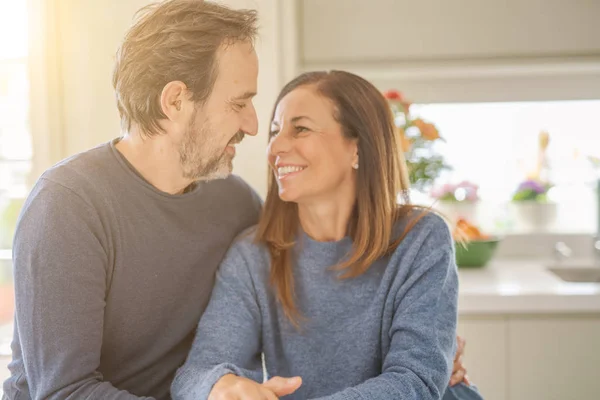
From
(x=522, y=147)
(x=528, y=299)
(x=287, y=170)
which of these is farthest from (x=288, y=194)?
(x=522, y=147)

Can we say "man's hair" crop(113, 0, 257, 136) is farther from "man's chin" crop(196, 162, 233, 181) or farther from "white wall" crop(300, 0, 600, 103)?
"white wall" crop(300, 0, 600, 103)

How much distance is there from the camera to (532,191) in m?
2.89

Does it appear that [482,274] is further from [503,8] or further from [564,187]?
[503,8]

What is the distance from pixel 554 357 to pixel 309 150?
1.22 metres

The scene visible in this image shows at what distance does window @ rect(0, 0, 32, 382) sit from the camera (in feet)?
8.14

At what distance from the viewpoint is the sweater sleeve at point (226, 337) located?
4.42ft

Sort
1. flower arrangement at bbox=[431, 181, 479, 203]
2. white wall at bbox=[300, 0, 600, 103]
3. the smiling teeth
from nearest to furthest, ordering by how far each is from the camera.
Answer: the smiling teeth
white wall at bbox=[300, 0, 600, 103]
flower arrangement at bbox=[431, 181, 479, 203]

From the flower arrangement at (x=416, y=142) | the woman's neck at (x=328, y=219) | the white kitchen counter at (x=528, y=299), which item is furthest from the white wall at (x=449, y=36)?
the woman's neck at (x=328, y=219)

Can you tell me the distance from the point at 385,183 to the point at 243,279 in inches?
16.7

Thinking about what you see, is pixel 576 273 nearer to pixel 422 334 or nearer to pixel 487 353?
pixel 487 353

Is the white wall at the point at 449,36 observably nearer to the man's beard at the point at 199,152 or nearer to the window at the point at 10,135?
the window at the point at 10,135

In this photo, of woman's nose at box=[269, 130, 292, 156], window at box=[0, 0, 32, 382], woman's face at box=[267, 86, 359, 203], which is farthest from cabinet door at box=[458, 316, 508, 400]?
window at box=[0, 0, 32, 382]

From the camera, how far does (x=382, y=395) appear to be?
1298 millimetres

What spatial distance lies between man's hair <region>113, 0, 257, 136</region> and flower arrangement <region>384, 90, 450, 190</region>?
1008 millimetres
